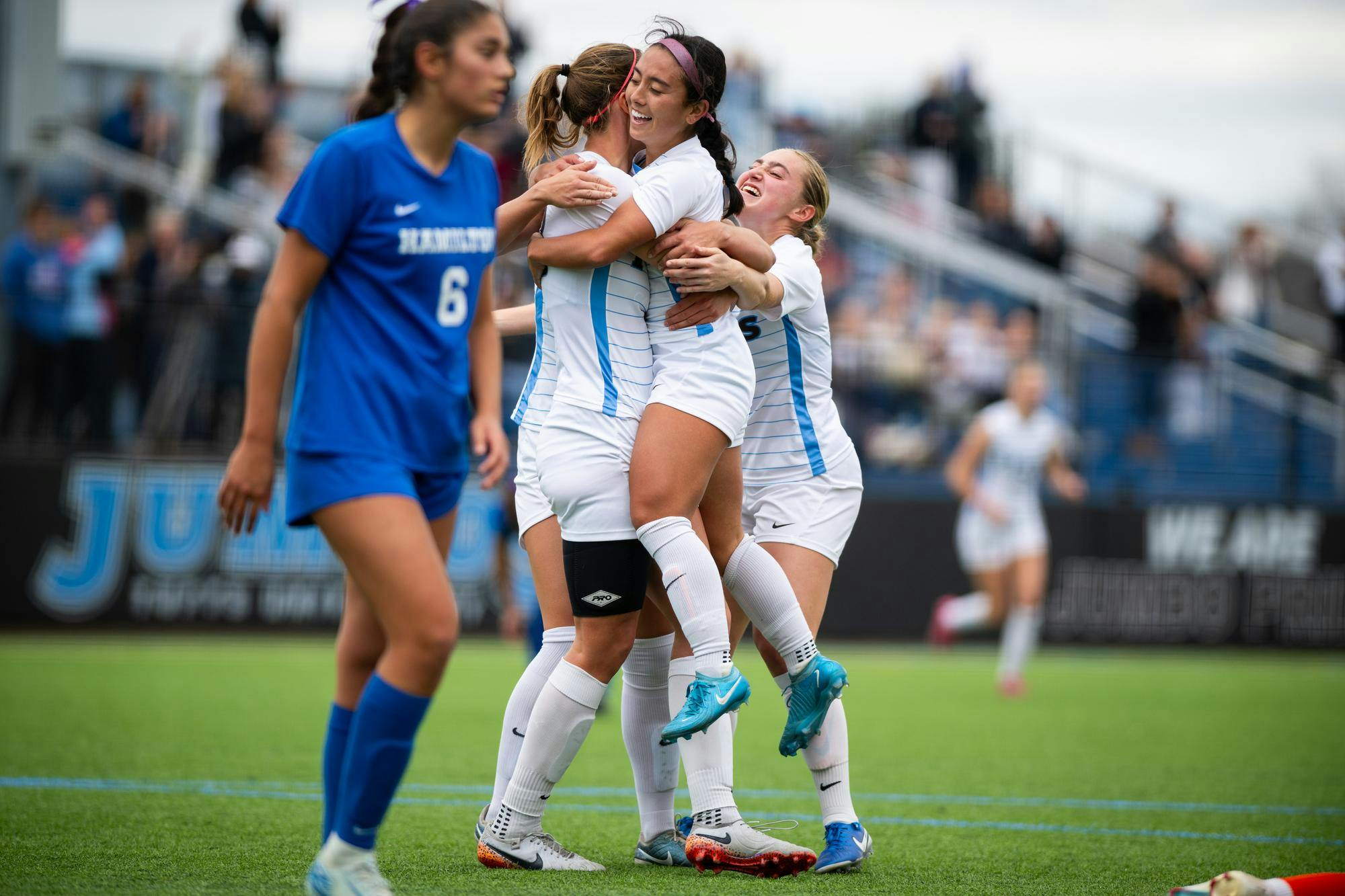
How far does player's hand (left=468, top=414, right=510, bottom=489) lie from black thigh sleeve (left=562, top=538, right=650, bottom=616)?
55 cm

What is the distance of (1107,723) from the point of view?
959 cm

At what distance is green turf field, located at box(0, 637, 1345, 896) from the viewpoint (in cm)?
449

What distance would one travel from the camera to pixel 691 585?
14.0 feet

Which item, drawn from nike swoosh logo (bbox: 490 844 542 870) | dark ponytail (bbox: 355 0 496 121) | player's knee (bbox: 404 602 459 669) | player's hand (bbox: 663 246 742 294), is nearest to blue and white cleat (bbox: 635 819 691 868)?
nike swoosh logo (bbox: 490 844 542 870)

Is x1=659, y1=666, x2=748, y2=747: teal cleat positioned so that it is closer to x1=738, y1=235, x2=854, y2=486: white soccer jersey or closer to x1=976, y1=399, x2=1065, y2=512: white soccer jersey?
x1=738, y1=235, x2=854, y2=486: white soccer jersey

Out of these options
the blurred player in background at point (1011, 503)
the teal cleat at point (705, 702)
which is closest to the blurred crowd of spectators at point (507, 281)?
the blurred player in background at point (1011, 503)

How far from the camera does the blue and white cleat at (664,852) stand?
184 inches

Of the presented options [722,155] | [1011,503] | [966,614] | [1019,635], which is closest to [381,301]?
[722,155]

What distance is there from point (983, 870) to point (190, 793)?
10.2 ft

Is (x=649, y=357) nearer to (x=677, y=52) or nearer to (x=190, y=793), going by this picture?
(x=677, y=52)

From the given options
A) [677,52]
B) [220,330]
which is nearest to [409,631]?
[677,52]

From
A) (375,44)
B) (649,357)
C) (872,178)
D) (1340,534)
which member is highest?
(872,178)

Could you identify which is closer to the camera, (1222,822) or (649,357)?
(649,357)

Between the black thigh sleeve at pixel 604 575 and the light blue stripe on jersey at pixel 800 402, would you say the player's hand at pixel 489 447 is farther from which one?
the light blue stripe on jersey at pixel 800 402
